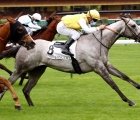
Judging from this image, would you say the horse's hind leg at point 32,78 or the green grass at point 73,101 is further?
the horse's hind leg at point 32,78

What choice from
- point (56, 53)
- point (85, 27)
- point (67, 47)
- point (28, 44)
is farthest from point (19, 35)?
point (85, 27)

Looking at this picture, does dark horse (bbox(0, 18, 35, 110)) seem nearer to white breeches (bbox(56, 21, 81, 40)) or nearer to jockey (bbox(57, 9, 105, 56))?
jockey (bbox(57, 9, 105, 56))

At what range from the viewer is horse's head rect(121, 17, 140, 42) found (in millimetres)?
11352

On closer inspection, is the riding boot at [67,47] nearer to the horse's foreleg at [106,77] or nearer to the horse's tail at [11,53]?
the horse's foreleg at [106,77]

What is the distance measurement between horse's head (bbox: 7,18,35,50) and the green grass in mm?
1173

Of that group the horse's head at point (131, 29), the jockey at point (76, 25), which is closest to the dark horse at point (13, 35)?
the jockey at point (76, 25)

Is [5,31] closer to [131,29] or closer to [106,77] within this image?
[106,77]

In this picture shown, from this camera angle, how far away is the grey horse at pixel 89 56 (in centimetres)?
1117

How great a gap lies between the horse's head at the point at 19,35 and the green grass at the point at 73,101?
1.17 metres

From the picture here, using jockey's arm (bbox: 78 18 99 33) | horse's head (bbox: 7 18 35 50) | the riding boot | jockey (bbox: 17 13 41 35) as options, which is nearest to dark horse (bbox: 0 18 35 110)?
horse's head (bbox: 7 18 35 50)

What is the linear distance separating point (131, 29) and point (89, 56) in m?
0.97

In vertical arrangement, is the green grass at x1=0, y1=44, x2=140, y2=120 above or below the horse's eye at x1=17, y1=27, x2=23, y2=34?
below

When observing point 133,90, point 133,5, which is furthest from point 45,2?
point 133,90

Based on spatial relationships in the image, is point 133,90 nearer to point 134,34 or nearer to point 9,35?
point 134,34
